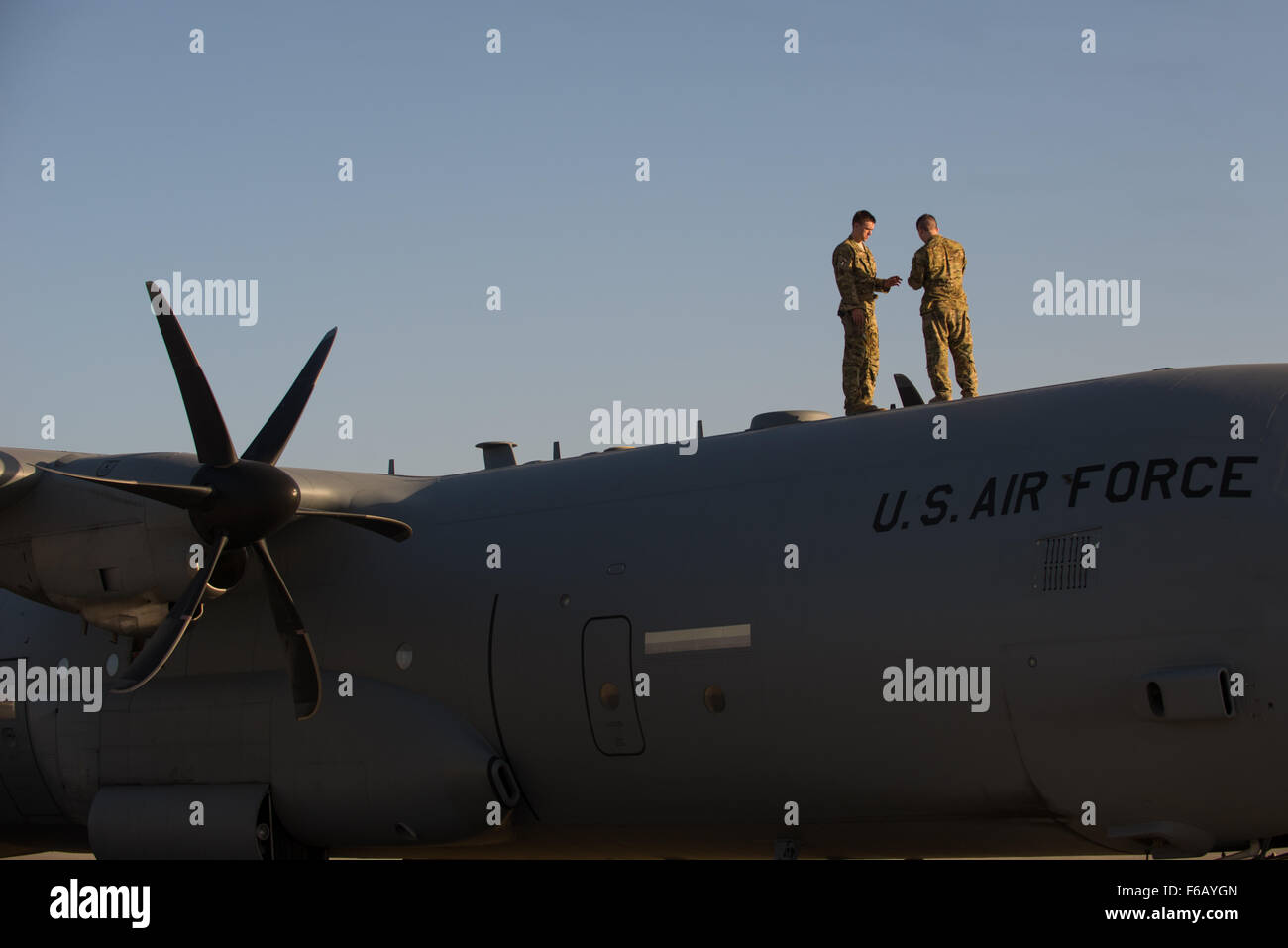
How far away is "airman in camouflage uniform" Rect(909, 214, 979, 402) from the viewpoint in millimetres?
13367

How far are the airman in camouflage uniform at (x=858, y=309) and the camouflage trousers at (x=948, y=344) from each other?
1.57 feet

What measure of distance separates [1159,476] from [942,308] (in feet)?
14.6

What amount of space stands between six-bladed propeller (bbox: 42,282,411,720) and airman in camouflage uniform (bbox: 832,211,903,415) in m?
4.38

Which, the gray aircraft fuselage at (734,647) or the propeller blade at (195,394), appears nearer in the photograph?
the gray aircraft fuselage at (734,647)

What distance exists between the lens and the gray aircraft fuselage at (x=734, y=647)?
356 inches

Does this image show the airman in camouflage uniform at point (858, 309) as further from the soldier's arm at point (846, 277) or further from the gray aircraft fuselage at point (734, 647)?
the gray aircraft fuselage at point (734, 647)

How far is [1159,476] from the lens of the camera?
9.35 m

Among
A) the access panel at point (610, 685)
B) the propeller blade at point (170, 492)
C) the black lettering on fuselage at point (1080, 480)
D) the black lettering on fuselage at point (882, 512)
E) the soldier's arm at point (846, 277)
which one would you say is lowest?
the access panel at point (610, 685)

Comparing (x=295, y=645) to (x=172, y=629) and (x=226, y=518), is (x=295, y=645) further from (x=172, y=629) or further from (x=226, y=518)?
(x=226, y=518)

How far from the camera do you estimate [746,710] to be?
1061 centimetres

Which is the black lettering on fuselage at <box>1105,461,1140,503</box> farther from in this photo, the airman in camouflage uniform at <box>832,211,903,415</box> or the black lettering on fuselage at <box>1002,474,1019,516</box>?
the airman in camouflage uniform at <box>832,211,903,415</box>

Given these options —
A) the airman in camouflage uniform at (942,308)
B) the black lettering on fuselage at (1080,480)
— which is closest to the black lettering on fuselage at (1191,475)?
the black lettering on fuselage at (1080,480)

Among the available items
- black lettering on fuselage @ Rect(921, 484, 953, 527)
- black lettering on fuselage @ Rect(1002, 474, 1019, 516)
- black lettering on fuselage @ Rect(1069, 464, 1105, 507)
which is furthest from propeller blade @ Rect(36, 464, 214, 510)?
black lettering on fuselage @ Rect(1069, 464, 1105, 507)

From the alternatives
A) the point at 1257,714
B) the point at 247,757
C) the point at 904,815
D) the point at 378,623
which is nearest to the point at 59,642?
the point at 247,757
